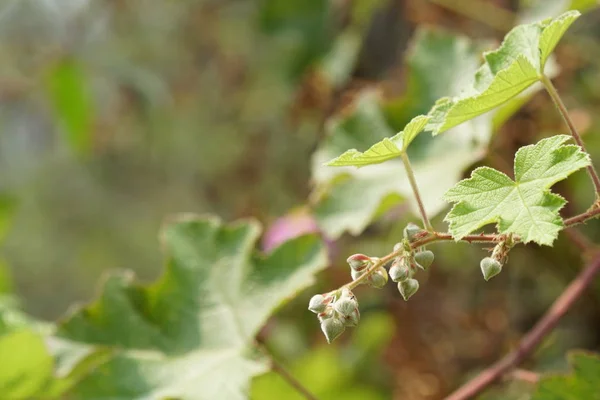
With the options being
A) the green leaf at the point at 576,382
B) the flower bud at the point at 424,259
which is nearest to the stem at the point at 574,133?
the flower bud at the point at 424,259

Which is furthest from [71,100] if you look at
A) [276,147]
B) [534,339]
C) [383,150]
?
[383,150]

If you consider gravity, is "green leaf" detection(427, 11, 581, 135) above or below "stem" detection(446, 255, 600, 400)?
above

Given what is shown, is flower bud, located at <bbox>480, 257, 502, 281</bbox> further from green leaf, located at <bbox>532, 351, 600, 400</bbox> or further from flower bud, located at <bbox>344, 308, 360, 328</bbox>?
green leaf, located at <bbox>532, 351, 600, 400</bbox>

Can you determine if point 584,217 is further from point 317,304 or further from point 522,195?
point 317,304

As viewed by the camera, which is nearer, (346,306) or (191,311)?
(346,306)

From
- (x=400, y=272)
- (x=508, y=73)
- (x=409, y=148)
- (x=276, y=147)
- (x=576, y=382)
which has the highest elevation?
(x=276, y=147)

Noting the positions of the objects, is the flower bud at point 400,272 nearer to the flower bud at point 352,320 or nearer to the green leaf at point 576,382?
the flower bud at point 352,320

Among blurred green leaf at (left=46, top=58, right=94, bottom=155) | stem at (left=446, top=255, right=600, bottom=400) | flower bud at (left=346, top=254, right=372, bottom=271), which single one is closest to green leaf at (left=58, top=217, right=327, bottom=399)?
stem at (left=446, top=255, right=600, bottom=400)
